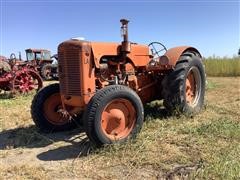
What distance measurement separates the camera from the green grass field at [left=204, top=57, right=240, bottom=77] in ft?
67.6

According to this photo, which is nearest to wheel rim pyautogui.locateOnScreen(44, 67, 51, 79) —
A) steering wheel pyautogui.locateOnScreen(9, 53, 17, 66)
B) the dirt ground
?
steering wheel pyautogui.locateOnScreen(9, 53, 17, 66)

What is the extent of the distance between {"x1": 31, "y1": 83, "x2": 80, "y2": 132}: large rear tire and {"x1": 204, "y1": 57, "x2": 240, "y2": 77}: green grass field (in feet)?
49.2

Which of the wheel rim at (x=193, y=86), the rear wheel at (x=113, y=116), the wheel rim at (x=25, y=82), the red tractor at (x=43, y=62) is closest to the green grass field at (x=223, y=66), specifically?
the red tractor at (x=43, y=62)

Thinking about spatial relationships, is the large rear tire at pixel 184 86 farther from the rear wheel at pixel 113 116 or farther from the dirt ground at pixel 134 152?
the rear wheel at pixel 113 116

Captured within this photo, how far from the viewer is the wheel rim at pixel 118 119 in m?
5.77

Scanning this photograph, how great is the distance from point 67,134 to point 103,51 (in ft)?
5.20

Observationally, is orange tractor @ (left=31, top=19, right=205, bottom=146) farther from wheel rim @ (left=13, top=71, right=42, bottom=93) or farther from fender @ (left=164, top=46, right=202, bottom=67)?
wheel rim @ (left=13, top=71, right=42, bottom=93)

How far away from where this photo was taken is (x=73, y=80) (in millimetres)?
6152

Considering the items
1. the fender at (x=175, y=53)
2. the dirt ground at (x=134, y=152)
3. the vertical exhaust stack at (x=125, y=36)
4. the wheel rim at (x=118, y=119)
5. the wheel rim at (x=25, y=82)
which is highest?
the vertical exhaust stack at (x=125, y=36)

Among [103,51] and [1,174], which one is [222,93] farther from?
[1,174]

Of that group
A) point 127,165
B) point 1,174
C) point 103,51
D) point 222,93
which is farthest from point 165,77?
point 222,93

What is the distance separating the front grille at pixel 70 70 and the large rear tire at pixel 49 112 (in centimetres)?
75

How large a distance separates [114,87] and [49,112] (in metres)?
1.74

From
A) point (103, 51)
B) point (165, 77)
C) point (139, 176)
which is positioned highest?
point (103, 51)
